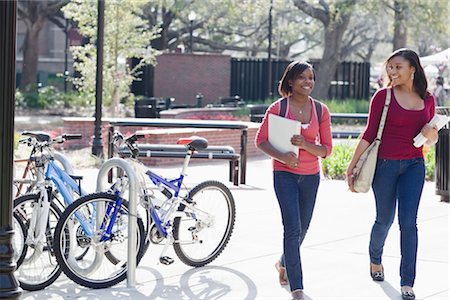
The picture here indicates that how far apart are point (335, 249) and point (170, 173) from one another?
5.95 metres

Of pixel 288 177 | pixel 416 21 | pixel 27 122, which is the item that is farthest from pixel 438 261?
pixel 416 21

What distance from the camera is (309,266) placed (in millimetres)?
8695

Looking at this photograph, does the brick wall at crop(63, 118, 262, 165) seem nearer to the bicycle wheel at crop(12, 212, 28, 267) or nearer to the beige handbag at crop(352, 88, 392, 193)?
the bicycle wheel at crop(12, 212, 28, 267)

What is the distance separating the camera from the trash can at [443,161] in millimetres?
12602

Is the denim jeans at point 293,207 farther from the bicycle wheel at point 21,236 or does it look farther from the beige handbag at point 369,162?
the bicycle wheel at point 21,236

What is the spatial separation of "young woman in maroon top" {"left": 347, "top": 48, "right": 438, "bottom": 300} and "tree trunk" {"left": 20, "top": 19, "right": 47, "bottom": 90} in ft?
106

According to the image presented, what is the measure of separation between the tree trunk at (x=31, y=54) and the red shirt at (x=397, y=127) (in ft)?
106

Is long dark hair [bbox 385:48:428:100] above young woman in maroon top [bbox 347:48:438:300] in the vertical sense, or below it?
above

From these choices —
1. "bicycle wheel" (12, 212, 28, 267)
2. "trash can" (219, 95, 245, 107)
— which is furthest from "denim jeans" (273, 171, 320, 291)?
"trash can" (219, 95, 245, 107)

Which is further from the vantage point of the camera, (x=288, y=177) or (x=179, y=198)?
(x=179, y=198)

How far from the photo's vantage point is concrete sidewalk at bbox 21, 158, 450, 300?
7.60 meters

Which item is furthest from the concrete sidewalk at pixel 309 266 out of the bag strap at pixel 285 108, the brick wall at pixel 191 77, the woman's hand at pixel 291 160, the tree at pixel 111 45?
the brick wall at pixel 191 77

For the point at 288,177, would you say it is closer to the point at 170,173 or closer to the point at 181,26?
the point at 170,173

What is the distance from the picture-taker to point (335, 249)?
952cm
